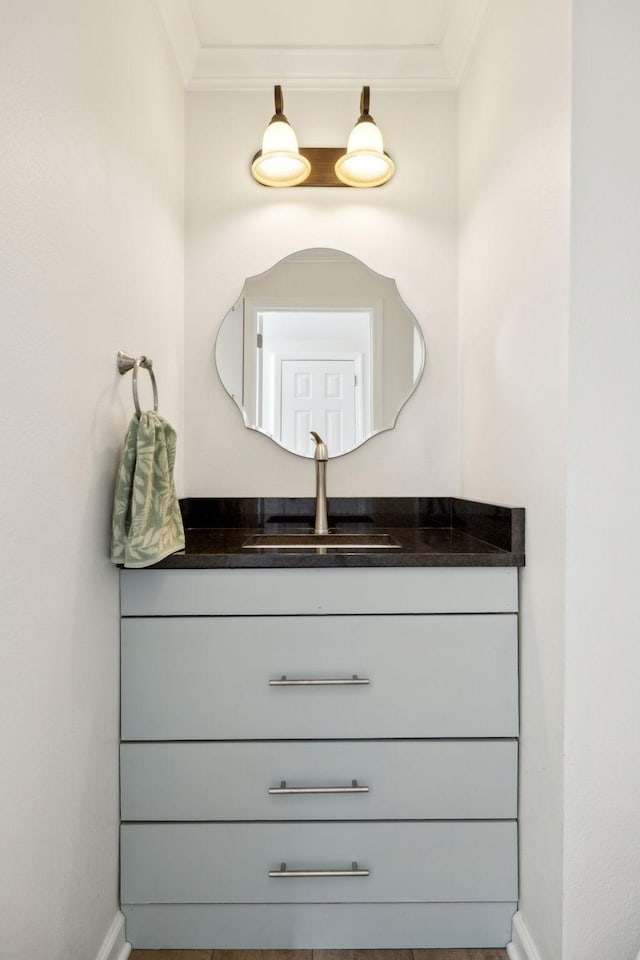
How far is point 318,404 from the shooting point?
2045mm

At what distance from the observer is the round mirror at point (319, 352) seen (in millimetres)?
2039

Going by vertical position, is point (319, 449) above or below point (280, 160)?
below

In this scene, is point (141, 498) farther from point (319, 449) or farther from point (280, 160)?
point (280, 160)

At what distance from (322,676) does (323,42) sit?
1880 mm

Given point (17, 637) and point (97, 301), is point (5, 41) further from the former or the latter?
point (17, 637)

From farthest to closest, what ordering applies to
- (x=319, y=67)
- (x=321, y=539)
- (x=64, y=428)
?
(x=319, y=67), (x=321, y=539), (x=64, y=428)

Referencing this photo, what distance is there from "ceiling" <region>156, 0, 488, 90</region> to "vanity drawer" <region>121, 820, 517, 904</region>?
212cm

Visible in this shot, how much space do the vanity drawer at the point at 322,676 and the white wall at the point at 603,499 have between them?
248mm

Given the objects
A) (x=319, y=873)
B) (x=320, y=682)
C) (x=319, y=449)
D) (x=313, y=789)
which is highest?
(x=319, y=449)

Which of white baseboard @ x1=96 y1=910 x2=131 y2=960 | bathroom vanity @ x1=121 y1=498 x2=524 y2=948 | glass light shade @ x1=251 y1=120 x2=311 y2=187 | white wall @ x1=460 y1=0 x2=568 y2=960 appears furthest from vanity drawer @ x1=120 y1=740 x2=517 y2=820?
glass light shade @ x1=251 y1=120 x2=311 y2=187

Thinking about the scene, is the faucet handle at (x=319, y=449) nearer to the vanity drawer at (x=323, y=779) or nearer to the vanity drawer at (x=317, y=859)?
the vanity drawer at (x=323, y=779)

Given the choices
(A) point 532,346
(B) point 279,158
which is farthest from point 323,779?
(B) point 279,158

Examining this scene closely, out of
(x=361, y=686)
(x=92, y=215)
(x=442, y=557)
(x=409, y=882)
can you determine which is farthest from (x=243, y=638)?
(x=92, y=215)

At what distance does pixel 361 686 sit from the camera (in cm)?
142
